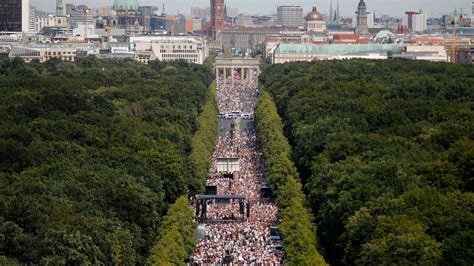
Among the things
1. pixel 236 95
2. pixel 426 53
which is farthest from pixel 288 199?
pixel 426 53

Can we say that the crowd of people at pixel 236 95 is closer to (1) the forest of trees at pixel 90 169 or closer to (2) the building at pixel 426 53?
(2) the building at pixel 426 53

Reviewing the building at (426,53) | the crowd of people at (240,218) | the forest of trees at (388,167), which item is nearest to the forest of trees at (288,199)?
the forest of trees at (388,167)

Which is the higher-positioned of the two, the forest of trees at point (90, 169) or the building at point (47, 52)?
the building at point (47, 52)

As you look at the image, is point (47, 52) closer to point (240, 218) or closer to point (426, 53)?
point (426, 53)

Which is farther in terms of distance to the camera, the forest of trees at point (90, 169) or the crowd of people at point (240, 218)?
the crowd of people at point (240, 218)

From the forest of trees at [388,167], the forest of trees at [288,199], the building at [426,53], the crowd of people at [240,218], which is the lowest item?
the crowd of people at [240,218]

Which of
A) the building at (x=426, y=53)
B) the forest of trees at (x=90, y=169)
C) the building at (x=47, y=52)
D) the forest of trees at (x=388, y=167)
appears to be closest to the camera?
the forest of trees at (x=90, y=169)

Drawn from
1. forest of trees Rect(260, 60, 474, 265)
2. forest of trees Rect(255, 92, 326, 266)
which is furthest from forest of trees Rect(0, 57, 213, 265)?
forest of trees Rect(260, 60, 474, 265)

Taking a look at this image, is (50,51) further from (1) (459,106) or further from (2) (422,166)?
(2) (422,166)
